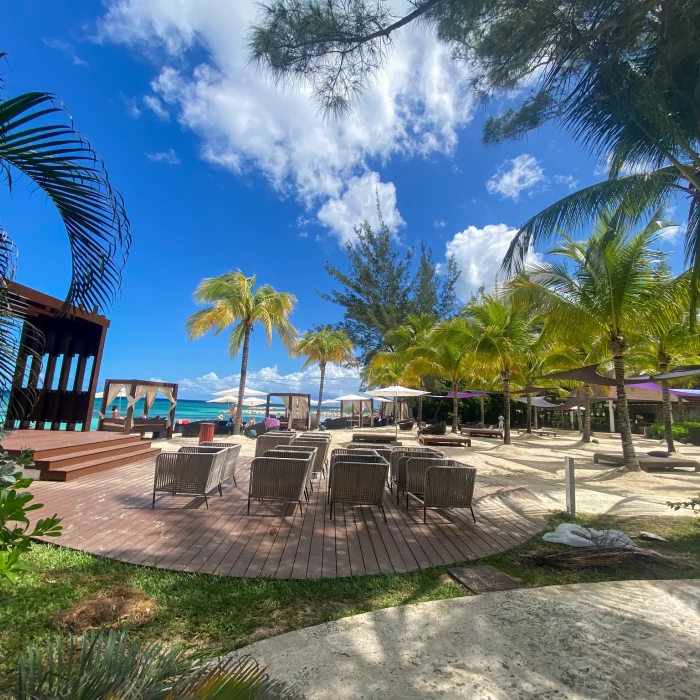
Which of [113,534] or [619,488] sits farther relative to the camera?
[619,488]

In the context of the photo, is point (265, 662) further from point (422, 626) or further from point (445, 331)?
point (445, 331)

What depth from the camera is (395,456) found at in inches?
261

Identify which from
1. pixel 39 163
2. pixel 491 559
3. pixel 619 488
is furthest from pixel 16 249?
pixel 619 488

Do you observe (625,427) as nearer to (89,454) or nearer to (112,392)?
(89,454)

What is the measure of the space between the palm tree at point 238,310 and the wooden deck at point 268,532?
10707 millimetres

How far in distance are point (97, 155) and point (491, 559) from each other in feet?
14.3

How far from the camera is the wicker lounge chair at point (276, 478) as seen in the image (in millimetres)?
5008

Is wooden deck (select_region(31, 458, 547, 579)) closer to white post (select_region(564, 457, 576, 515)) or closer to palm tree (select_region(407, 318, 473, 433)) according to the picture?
white post (select_region(564, 457, 576, 515))

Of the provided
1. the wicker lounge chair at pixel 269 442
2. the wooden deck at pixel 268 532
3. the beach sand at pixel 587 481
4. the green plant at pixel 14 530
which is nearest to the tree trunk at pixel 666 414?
the beach sand at pixel 587 481

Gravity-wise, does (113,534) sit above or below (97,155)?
below

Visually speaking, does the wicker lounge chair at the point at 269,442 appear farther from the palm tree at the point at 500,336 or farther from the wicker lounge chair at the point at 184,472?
the palm tree at the point at 500,336

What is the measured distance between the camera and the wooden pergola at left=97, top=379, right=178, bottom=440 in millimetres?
12898

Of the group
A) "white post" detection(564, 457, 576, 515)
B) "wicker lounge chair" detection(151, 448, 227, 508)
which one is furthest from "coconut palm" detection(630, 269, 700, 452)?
"wicker lounge chair" detection(151, 448, 227, 508)

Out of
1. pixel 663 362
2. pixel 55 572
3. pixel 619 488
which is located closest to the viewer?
pixel 55 572
